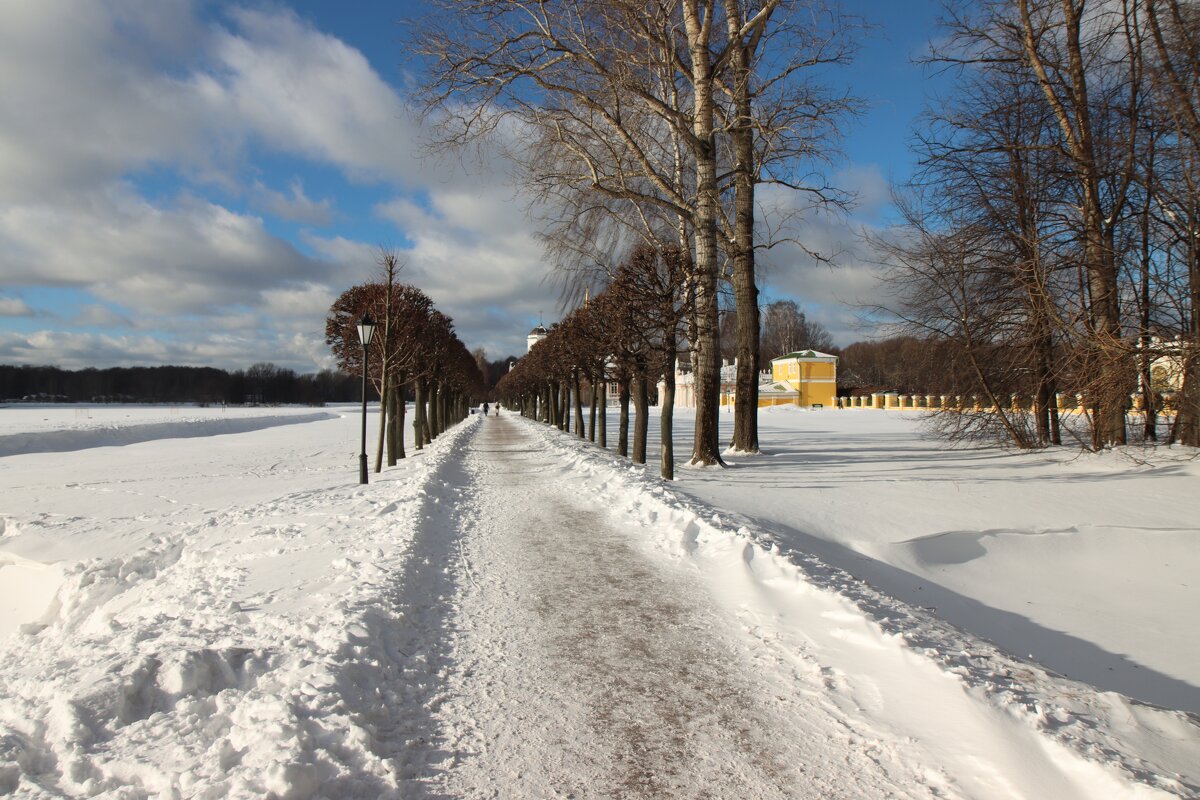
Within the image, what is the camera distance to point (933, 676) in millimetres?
3680

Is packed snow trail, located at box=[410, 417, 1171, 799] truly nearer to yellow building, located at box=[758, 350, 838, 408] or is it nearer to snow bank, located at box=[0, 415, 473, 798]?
snow bank, located at box=[0, 415, 473, 798]

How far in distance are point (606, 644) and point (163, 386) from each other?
15009 cm

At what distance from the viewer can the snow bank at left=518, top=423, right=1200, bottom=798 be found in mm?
2834

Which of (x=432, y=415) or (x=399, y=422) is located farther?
(x=432, y=415)

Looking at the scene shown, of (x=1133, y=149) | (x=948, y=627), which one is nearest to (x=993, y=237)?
(x=1133, y=149)

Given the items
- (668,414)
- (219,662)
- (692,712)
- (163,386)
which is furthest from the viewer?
(163,386)

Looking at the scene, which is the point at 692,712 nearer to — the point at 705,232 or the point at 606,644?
the point at 606,644

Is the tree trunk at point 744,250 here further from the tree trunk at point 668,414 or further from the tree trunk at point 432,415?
the tree trunk at point 432,415

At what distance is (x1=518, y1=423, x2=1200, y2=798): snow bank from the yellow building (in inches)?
2517

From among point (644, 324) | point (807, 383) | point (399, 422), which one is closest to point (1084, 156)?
point (644, 324)

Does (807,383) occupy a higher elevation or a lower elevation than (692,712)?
higher

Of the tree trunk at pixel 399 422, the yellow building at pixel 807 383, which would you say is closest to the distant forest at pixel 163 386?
the yellow building at pixel 807 383

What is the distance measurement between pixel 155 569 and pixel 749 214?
478 inches

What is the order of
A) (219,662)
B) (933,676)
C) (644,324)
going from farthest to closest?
(644,324) < (219,662) < (933,676)
